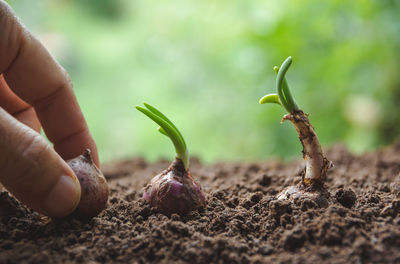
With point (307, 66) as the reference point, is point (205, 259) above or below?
below

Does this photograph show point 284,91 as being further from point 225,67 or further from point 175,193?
point 225,67

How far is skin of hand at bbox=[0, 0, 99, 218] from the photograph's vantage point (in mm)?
780

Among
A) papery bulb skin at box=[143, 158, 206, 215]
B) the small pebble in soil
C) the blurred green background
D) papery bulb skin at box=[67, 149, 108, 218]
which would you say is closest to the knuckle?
papery bulb skin at box=[67, 149, 108, 218]

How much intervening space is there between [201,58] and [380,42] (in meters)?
1.79

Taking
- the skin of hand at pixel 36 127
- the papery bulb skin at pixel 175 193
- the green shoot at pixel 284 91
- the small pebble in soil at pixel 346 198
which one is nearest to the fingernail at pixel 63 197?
the skin of hand at pixel 36 127

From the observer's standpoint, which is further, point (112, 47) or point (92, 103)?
point (112, 47)

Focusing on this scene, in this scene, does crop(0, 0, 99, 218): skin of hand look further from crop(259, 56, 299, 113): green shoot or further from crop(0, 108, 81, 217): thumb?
crop(259, 56, 299, 113): green shoot

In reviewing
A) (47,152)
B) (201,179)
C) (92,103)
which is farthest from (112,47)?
(47,152)

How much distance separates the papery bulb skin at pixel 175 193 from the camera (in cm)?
91

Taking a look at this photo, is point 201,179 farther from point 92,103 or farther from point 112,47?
point 112,47

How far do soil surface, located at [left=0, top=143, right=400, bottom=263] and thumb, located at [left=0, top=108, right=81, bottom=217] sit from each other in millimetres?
67

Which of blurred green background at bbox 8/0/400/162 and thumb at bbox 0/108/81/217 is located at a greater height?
blurred green background at bbox 8/0/400/162

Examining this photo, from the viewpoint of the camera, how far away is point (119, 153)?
123 inches

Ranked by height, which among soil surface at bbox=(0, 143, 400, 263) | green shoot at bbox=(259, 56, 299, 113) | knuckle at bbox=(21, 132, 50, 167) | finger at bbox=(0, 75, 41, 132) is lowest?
soil surface at bbox=(0, 143, 400, 263)
